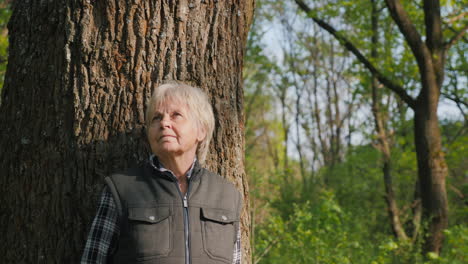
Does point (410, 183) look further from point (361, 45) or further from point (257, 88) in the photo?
point (257, 88)

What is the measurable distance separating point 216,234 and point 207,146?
0.51 meters

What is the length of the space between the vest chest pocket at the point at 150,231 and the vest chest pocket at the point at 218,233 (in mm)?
177

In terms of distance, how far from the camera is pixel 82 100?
8.71 ft

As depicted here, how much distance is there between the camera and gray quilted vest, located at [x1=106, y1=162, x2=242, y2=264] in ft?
7.36

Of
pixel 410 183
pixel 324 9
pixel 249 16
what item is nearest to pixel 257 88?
pixel 410 183

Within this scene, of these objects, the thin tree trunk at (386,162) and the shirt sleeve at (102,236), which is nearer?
the shirt sleeve at (102,236)

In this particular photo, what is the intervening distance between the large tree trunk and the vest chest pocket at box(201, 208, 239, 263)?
444mm

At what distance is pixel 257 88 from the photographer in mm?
25484

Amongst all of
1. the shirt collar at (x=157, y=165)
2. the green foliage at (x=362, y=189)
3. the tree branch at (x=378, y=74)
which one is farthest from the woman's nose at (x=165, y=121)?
the tree branch at (x=378, y=74)

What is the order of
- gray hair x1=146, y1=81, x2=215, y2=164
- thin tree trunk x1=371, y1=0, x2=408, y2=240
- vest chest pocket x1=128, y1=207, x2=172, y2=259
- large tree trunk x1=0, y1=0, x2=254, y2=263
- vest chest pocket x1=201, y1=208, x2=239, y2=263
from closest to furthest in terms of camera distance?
vest chest pocket x1=128, y1=207, x2=172, y2=259, vest chest pocket x1=201, y1=208, x2=239, y2=263, gray hair x1=146, y1=81, x2=215, y2=164, large tree trunk x1=0, y1=0, x2=254, y2=263, thin tree trunk x1=371, y1=0, x2=408, y2=240

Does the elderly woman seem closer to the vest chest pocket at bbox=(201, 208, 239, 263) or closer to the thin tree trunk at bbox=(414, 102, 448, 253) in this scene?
the vest chest pocket at bbox=(201, 208, 239, 263)

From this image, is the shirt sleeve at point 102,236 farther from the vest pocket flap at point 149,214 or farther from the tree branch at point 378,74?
the tree branch at point 378,74

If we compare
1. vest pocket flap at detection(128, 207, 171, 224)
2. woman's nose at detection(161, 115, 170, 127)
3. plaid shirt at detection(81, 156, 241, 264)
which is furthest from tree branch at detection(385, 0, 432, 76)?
plaid shirt at detection(81, 156, 241, 264)

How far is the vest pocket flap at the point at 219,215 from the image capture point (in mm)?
2373
